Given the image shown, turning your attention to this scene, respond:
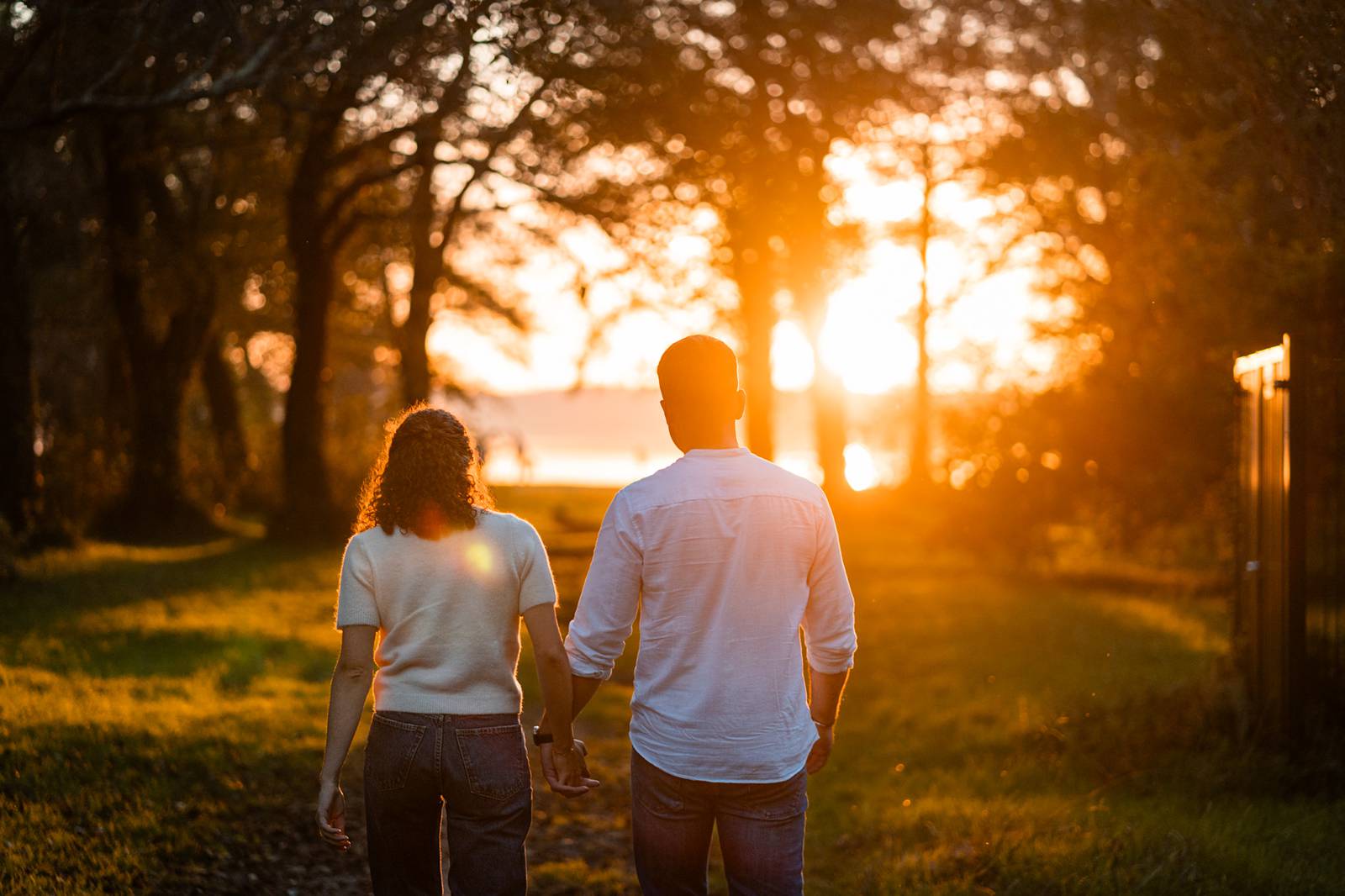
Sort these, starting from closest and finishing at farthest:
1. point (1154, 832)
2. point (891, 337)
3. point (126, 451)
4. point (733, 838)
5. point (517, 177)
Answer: point (733, 838) → point (1154, 832) → point (517, 177) → point (126, 451) → point (891, 337)

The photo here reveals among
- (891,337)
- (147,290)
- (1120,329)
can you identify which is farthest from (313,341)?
(891,337)

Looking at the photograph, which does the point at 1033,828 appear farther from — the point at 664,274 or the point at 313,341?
the point at 313,341

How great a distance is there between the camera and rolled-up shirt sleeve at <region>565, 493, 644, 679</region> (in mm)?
4035

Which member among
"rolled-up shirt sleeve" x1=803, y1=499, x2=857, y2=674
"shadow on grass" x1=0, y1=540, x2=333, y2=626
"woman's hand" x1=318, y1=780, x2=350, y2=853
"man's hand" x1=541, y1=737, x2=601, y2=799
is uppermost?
"rolled-up shirt sleeve" x1=803, y1=499, x2=857, y2=674

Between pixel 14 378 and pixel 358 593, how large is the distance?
51.4 ft

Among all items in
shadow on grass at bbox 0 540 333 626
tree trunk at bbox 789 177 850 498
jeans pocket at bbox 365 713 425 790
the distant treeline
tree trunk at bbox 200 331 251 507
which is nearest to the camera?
jeans pocket at bbox 365 713 425 790

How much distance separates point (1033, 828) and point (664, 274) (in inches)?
578

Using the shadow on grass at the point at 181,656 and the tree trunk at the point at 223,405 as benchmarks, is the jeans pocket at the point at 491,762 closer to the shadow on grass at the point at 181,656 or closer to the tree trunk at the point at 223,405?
the shadow on grass at the point at 181,656

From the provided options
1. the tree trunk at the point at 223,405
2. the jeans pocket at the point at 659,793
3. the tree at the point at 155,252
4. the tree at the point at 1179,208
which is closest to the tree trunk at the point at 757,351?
the tree at the point at 1179,208

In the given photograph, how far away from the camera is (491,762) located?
4.32 meters

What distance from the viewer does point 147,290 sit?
2241 cm

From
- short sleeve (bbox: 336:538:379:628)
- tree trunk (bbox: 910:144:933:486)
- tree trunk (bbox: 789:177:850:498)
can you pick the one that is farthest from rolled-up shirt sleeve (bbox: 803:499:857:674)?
tree trunk (bbox: 910:144:933:486)

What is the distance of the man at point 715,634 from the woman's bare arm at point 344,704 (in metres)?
0.89

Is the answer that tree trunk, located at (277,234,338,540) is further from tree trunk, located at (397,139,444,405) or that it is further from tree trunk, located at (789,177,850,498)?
tree trunk, located at (789,177,850,498)
